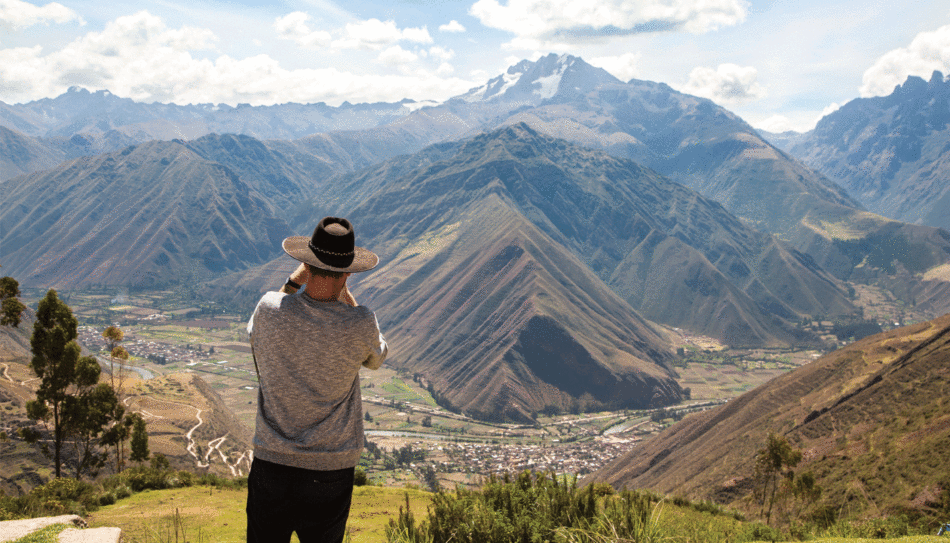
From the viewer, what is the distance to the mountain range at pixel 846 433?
27531 millimetres

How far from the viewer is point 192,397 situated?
8456cm

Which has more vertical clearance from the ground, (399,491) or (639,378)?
(399,491)

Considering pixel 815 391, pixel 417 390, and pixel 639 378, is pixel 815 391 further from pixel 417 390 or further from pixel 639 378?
pixel 417 390

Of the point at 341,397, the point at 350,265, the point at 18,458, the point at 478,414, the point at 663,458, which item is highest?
the point at 350,265

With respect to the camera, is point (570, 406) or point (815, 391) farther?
point (570, 406)

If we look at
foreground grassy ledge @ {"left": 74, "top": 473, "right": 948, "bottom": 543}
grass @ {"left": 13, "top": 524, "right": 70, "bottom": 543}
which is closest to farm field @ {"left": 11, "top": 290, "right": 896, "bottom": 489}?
foreground grassy ledge @ {"left": 74, "top": 473, "right": 948, "bottom": 543}

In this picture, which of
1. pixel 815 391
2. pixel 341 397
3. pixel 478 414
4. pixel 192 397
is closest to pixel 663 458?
pixel 815 391

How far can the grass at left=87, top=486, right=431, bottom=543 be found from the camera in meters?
9.37

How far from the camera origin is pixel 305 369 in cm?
453

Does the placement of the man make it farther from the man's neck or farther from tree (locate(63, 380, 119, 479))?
Result: tree (locate(63, 380, 119, 479))

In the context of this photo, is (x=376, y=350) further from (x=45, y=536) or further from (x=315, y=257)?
(x=45, y=536)

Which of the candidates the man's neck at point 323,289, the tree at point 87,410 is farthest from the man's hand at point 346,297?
the tree at point 87,410

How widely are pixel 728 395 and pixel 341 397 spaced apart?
20023 cm

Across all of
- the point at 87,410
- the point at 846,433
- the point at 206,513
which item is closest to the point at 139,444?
the point at 87,410
